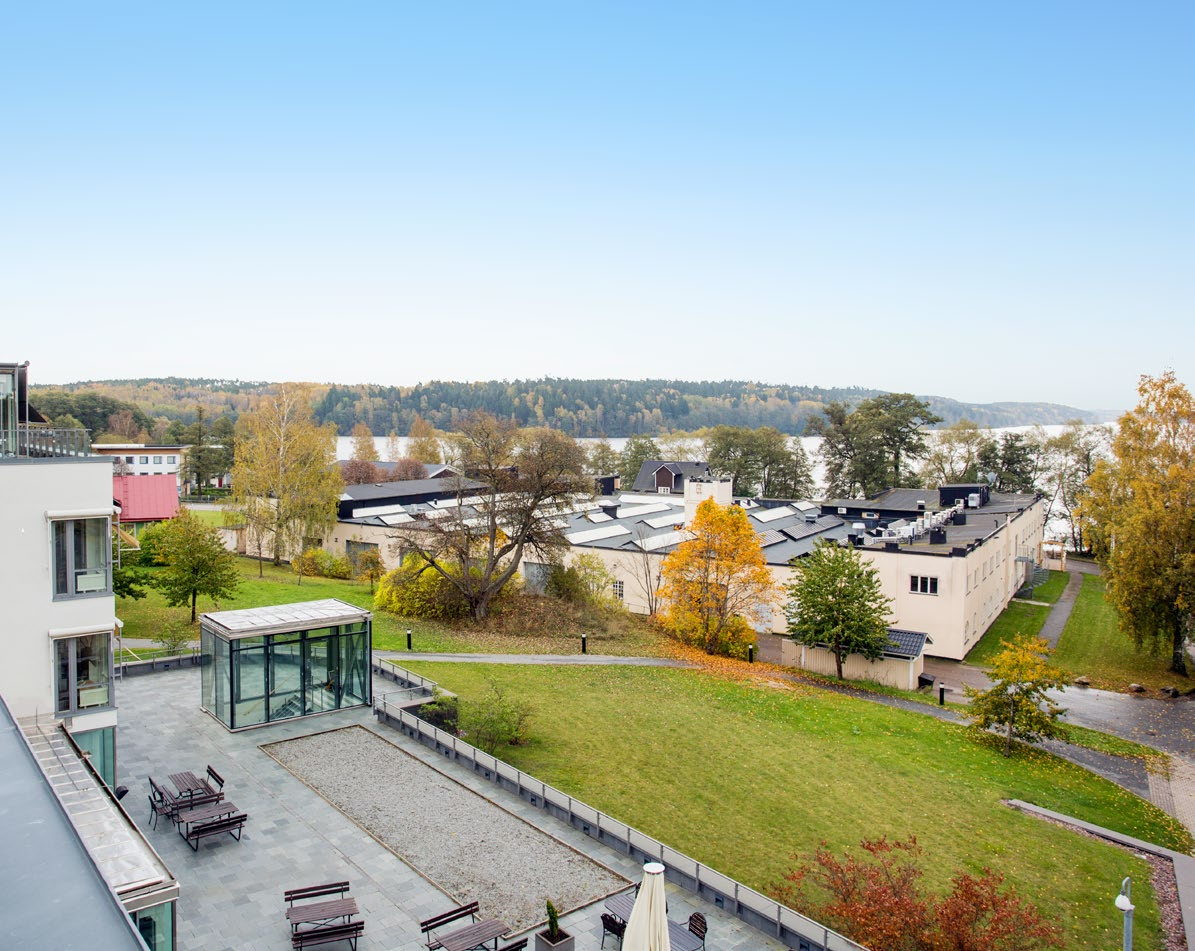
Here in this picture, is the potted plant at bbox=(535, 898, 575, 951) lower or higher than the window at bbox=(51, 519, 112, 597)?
lower

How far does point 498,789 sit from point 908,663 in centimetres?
1984

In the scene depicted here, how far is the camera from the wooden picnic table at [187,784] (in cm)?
1498

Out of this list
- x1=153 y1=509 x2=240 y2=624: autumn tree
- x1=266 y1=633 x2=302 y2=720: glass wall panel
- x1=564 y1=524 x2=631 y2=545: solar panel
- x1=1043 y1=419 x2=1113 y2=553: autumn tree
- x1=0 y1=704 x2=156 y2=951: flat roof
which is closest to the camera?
x1=0 y1=704 x2=156 y2=951: flat roof

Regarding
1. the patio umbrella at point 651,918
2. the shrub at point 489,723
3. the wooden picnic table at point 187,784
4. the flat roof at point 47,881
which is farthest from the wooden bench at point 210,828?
the patio umbrella at point 651,918

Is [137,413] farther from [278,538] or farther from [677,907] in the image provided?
[677,907]

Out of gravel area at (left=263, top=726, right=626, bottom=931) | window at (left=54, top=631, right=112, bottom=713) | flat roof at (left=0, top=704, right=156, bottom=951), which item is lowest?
gravel area at (left=263, top=726, right=626, bottom=931)

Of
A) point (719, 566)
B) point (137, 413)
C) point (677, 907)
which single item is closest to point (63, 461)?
point (677, 907)

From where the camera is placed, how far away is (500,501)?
115 ft

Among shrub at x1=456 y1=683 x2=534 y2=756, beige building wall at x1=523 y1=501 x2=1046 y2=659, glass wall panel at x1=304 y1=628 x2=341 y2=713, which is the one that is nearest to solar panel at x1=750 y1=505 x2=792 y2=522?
beige building wall at x1=523 y1=501 x2=1046 y2=659

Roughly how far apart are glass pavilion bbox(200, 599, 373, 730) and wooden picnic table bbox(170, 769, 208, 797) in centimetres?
417

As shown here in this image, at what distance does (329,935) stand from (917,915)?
8.87 metres

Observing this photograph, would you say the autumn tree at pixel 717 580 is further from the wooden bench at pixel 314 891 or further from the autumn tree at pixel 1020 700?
the wooden bench at pixel 314 891

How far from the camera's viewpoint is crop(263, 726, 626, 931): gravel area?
13.1 m

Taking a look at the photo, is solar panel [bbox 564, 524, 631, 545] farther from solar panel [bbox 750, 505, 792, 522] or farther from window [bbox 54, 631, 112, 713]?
window [bbox 54, 631, 112, 713]
